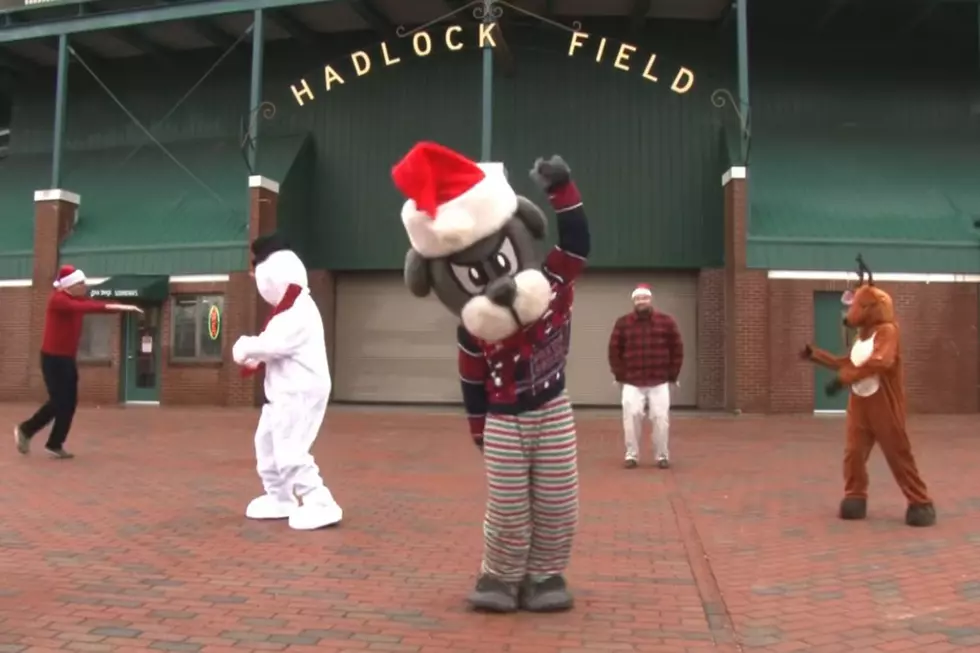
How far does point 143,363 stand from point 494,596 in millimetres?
16668

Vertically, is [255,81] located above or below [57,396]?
above

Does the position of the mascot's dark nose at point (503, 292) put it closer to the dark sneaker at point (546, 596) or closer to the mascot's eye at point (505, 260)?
the mascot's eye at point (505, 260)

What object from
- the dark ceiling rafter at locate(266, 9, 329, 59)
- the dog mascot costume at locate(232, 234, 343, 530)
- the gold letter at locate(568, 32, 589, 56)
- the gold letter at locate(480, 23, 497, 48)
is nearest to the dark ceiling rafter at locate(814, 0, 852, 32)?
the gold letter at locate(568, 32, 589, 56)

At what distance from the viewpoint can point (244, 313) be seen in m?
18.3

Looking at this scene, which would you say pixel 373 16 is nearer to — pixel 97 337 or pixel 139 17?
pixel 139 17

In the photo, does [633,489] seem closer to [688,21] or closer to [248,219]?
[248,219]

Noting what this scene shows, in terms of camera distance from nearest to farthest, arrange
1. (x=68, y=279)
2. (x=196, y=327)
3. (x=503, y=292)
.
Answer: (x=503, y=292), (x=68, y=279), (x=196, y=327)

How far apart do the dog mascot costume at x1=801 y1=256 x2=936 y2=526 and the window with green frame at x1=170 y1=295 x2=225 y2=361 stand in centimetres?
1444

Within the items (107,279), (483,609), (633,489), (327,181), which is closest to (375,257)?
(327,181)

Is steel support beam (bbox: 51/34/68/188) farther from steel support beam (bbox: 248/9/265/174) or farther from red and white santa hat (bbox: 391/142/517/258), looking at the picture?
red and white santa hat (bbox: 391/142/517/258)

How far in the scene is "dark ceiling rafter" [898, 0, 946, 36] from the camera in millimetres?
18625

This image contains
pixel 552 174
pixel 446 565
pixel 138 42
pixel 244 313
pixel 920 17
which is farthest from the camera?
pixel 138 42

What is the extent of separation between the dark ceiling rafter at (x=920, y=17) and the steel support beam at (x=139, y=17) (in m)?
12.1

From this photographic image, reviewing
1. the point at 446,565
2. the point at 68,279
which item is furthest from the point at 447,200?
the point at 68,279
